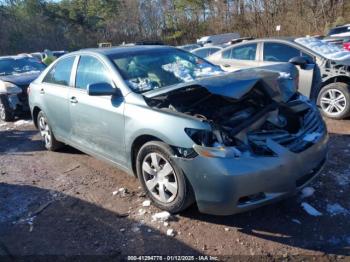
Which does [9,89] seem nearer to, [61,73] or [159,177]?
[61,73]

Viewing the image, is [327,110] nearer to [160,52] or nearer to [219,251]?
[160,52]

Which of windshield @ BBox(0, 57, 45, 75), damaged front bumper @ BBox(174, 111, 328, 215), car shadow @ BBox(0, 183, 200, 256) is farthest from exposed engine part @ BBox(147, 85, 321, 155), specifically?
windshield @ BBox(0, 57, 45, 75)

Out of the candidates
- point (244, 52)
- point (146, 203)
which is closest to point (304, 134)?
point (146, 203)

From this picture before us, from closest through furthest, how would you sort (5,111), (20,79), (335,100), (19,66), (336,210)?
(336,210), (335,100), (5,111), (20,79), (19,66)

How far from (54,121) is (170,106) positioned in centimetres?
261

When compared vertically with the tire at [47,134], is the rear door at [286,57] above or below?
above

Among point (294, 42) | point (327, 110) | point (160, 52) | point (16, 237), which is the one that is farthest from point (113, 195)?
point (294, 42)

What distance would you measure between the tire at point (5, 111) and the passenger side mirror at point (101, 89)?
18.7 ft

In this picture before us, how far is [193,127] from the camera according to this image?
3311 millimetres

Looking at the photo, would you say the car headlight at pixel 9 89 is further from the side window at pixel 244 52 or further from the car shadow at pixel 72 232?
the side window at pixel 244 52

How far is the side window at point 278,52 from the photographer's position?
714 centimetres

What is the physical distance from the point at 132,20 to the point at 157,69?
37279mm

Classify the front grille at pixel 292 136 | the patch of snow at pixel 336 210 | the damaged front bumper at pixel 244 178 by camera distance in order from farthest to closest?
the patch of snow at pixel 336 210 → the front grille at pixel 292 136 → the damaged front bumper at pixel 244 178

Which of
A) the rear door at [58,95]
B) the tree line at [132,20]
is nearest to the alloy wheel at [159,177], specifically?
the rear door at [58,95]
